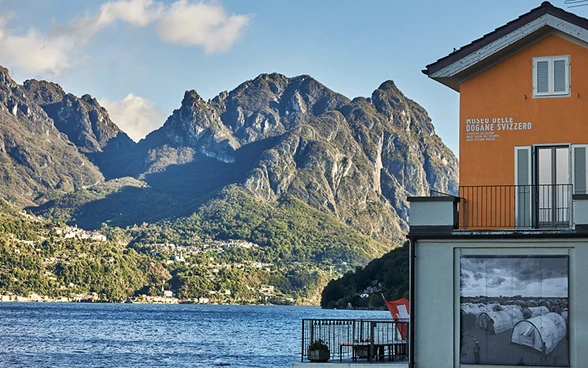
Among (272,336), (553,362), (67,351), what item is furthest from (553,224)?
(272,336)

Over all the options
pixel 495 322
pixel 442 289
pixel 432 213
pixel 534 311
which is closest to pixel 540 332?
pixel 534 311

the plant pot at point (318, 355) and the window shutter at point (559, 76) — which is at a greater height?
the window shutter at point (559, 76)

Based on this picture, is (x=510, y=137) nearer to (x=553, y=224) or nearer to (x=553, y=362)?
(x=553, y=224)

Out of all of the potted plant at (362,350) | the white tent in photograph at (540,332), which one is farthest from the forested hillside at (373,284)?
the white tent in photograph at (540,332)

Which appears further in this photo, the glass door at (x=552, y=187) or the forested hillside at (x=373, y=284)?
the forested hillside at (x=373, y=284)

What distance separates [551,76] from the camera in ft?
71.8

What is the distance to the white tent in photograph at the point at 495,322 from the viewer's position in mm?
21094

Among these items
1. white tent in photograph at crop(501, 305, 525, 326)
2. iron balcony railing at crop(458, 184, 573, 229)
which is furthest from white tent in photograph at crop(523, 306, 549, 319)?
iron balcony railing at crop(458, 184, 573, 229)

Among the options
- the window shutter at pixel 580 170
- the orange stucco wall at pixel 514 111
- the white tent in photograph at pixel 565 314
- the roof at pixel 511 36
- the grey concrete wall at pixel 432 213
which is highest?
the roof at pixel 511 36

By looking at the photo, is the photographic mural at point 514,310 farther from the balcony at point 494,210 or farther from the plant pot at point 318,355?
the plant pot at point 318,355

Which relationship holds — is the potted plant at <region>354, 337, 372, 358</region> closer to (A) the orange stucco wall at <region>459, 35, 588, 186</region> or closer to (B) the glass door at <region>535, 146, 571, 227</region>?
(A) the orange stucco wall at <region>459, 35, 588, 186</region>

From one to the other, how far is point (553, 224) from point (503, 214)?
1114 mm

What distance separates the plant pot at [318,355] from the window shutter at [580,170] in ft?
22.5

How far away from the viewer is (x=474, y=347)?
21.2 meters
